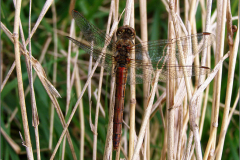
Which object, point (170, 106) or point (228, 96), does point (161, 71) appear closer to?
point (170, 106)

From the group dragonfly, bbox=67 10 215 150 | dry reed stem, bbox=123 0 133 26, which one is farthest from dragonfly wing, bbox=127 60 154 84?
dry reed stem, bbox=123 0 133 26

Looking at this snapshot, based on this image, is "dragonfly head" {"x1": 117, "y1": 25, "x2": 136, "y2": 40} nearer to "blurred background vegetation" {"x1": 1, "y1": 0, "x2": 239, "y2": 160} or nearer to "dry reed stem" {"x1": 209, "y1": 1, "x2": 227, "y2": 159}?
"blurred background vegetation" {"x1": 1, "y1": 0, "x2": 239, "y2": 160}

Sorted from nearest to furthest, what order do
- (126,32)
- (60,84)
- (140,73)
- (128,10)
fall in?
1. (128,10)
2. (126,32)
3. (140,73)
4. (60,84)

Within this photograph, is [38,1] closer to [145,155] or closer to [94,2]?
[94,2]

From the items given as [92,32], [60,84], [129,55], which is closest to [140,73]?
[129,55]

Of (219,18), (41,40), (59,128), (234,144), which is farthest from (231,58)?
(41,40)

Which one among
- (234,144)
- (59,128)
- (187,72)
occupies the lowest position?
(234,144)

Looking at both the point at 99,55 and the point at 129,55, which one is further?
the point at 129,55
